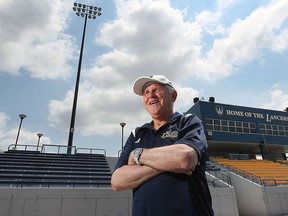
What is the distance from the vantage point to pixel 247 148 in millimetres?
24125

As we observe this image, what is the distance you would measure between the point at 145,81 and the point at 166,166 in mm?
1021

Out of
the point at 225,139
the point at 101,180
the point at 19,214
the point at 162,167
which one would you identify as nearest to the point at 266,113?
the point at 225,139

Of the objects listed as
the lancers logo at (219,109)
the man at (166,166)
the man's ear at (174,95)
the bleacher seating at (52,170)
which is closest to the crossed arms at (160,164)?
the man at (166,166)

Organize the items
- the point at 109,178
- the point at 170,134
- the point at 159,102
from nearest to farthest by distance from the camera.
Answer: the point at 170,134
the point at 159,102
the point at 109,178

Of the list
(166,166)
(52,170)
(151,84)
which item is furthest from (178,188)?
(52,170)

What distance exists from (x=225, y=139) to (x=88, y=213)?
1586 centimetres

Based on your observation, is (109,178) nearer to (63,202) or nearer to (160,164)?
(63,202)

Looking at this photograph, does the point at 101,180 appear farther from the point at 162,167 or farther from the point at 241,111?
the point at 241,111

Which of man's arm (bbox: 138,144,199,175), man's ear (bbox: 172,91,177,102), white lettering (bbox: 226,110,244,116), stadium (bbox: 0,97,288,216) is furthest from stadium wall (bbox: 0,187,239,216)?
white lettering (bbox: 226,110,244,116)

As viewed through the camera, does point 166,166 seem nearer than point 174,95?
Yes

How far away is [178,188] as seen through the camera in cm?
166

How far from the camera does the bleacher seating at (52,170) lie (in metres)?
10.3

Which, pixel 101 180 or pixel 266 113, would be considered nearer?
pixel 101 180

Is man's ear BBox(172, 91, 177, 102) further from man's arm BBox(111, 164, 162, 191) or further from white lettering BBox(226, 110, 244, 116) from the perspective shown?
white lettering BBox(226, 110, 244, 116)
